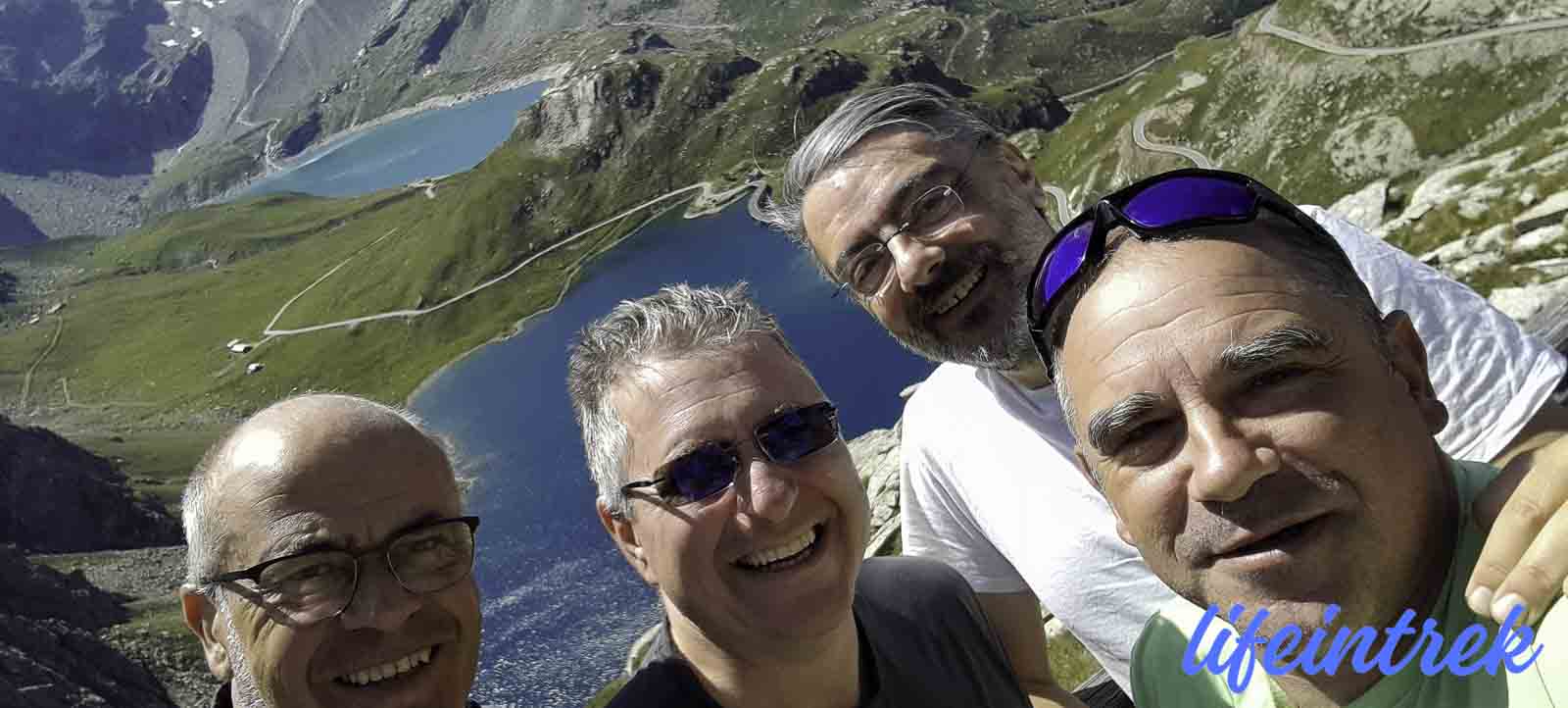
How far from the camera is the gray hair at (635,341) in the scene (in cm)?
559

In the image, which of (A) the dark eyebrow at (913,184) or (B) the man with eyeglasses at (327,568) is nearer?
(B) the man with eyeglasses at (327,568)

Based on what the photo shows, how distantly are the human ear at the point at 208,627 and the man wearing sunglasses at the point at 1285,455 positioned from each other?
4.89 m

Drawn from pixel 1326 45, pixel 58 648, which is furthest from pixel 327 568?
pixel 1326 45

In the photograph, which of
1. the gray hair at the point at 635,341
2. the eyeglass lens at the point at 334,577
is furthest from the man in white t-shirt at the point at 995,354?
the eyeglass lens at the point at 334,577

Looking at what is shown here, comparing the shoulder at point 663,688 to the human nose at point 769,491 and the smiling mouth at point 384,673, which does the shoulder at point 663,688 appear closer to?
the human nose at point 769,491

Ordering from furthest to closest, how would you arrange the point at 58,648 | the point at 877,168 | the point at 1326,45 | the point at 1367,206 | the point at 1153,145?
the point at 1153,145 < the point at 1326,45 < the point at 58,648 < the point at 1367,206 < the point at 877,168

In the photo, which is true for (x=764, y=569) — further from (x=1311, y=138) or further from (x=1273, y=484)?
(x=1311, y=138)

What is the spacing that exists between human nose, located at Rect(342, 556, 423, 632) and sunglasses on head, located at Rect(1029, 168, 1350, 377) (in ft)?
12.2

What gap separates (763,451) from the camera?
17.6 feet

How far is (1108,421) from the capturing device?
3.66 meters

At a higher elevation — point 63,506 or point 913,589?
point 913,589

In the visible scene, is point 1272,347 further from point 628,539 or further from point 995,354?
point 628,539

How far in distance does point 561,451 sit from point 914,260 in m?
112

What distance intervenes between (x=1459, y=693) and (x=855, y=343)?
106 meters
